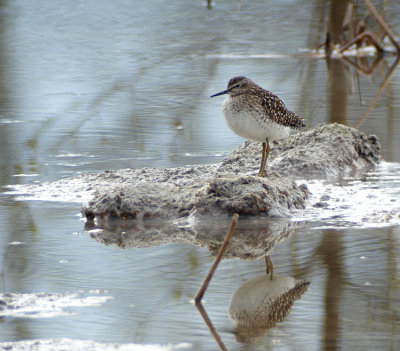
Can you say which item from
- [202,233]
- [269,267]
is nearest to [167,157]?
[202,233]

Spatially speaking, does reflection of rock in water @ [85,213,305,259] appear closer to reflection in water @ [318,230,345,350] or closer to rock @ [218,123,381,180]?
reflection in water @ [318,230,345,350]

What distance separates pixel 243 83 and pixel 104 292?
8.98 feet

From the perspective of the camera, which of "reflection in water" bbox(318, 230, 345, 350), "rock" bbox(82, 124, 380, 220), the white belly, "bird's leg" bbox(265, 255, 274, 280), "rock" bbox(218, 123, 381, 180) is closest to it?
"reflection in water" bbox(318, 230, 345, 350)

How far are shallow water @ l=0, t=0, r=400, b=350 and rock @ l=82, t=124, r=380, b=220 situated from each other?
7.9 inches

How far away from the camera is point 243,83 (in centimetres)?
669

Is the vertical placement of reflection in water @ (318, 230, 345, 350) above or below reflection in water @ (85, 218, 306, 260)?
above

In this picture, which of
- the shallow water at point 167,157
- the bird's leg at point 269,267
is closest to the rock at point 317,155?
the shallow water at point 167,157

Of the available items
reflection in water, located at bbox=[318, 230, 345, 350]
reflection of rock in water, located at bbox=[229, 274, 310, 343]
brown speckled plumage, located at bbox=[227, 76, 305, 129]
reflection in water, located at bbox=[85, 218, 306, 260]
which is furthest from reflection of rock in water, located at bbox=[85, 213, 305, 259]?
brown speckled plumage, located at bbox=[227, 76, 305, 129]

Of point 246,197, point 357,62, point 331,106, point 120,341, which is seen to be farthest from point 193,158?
point 357,62

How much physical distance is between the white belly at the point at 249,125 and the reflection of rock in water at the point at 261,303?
78.9 inches

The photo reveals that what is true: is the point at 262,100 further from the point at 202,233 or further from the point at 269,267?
the point at 269,267

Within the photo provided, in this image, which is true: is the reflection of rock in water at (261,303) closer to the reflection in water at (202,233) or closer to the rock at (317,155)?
the reflection in water at (202,233)

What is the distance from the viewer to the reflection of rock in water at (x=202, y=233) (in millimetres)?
5320

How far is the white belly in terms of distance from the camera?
647cm
